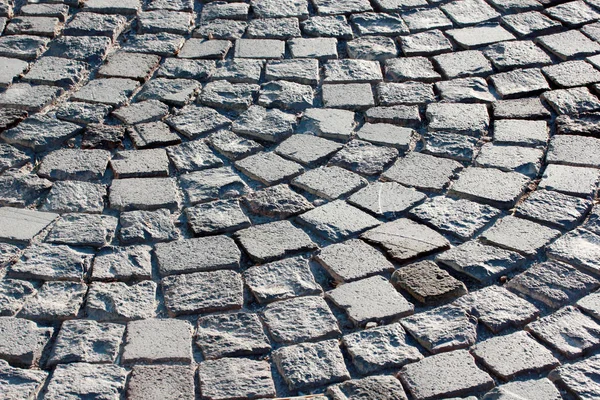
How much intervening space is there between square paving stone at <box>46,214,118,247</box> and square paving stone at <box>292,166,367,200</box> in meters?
0.90

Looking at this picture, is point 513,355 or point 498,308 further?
point 498,308

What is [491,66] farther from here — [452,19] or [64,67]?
[64,67]

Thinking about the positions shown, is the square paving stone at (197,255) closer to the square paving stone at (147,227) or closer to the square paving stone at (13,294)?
the square paving stone at (147,227)

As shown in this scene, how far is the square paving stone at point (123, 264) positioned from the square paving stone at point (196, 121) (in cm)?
98

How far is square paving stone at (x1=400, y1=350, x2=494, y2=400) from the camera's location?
2900 millimetres

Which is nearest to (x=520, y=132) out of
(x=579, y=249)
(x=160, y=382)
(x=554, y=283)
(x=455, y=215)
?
(x=455, y=215)

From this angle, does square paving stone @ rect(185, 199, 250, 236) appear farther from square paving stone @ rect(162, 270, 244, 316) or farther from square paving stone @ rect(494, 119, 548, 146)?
square paving stone @ rect(494, 119, 548, 146)

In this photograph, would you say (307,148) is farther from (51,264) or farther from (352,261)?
(51,264)

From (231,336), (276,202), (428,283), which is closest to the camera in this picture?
(231,336)

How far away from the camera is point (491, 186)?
4012 mm

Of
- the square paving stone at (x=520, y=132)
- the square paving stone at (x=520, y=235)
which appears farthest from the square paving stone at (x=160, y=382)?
the square paving stone at (x=520, y=132)

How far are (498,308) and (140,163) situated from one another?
1.87m

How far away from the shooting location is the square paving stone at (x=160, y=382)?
2.87 m

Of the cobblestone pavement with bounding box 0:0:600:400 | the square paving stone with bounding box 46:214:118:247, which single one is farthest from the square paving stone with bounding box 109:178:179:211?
the square paving stone with bounding box 46:214:118:247
